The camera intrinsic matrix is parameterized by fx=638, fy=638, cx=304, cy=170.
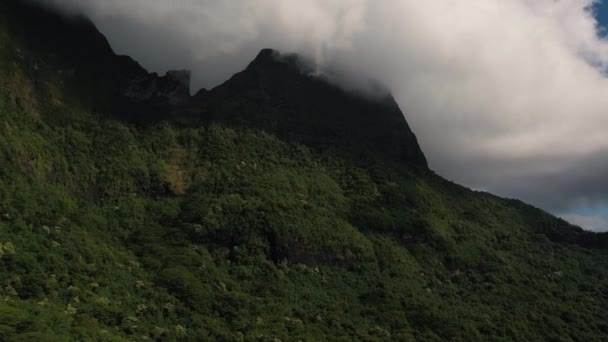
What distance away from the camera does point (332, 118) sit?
191m

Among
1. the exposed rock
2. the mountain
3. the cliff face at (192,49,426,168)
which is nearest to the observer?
the mountain

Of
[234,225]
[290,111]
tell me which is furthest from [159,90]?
[234,225]

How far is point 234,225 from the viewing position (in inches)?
5192

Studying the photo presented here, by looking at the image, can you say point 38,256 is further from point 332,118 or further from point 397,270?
point 332,118

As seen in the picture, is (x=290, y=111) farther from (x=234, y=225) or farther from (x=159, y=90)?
(x=234, y=225)

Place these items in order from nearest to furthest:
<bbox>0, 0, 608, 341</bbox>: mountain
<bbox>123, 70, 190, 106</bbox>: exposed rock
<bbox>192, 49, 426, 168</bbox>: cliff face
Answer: <bbox>0, 0, 608, 341</bbox>: mountain, <bbox>123, 70, 190, 106</bbox>: exposed rock, <bbox>192, 49, 426, 168</bbox>: cliff face

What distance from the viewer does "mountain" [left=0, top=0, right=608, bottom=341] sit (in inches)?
3999

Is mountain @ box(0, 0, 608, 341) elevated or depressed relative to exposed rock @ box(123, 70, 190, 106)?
depressed

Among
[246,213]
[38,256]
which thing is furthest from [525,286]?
[38,256]

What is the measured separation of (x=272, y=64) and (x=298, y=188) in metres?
59.1

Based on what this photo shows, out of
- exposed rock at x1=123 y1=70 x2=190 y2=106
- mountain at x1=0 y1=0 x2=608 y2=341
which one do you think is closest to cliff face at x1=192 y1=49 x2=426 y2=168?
mountain at x1=0 y1=0 x2=608 y2=341

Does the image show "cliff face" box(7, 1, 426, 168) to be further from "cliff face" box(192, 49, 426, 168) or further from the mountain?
the mountain

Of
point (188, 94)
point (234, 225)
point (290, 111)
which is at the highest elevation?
point (290, 111)

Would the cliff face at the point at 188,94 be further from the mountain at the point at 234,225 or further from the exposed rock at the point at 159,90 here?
the mountain at the point at 234,225
